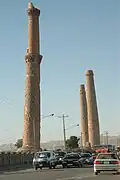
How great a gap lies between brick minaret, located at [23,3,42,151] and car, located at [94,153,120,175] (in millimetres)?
54757

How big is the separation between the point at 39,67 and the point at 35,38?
22.8ft

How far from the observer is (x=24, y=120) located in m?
89.0

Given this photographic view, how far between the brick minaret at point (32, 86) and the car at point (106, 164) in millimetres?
54757

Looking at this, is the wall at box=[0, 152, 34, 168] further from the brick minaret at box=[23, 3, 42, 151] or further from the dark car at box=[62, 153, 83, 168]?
the brick minaret at box=[23, 3, 42, 151]

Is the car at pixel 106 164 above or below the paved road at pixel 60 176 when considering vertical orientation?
above

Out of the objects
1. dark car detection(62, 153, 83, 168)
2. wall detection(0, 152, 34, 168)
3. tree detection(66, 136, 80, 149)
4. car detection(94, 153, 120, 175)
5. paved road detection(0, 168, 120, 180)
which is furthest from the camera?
tree detection(66, 136, 80, 149)

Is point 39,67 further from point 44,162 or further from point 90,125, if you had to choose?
point 44,162

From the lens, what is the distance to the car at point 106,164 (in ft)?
86.3

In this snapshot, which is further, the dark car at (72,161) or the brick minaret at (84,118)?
the brick minaret at (84,118)

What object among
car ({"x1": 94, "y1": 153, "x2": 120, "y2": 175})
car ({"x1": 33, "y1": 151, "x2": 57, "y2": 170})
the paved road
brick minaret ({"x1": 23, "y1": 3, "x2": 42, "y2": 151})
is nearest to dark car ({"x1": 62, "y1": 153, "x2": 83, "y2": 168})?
car ({"x1": 33, "y1": 151, "x2": 57, "y2": 170})

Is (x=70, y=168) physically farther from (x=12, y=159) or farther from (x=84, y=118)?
(x=84, y=118)

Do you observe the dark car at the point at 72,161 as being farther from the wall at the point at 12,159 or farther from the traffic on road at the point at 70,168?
the wall at the point at 12,159

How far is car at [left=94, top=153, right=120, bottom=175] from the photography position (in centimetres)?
2630

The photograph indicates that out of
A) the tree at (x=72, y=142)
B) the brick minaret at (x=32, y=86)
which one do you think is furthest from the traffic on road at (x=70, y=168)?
the tree at (x=72, y=142)
